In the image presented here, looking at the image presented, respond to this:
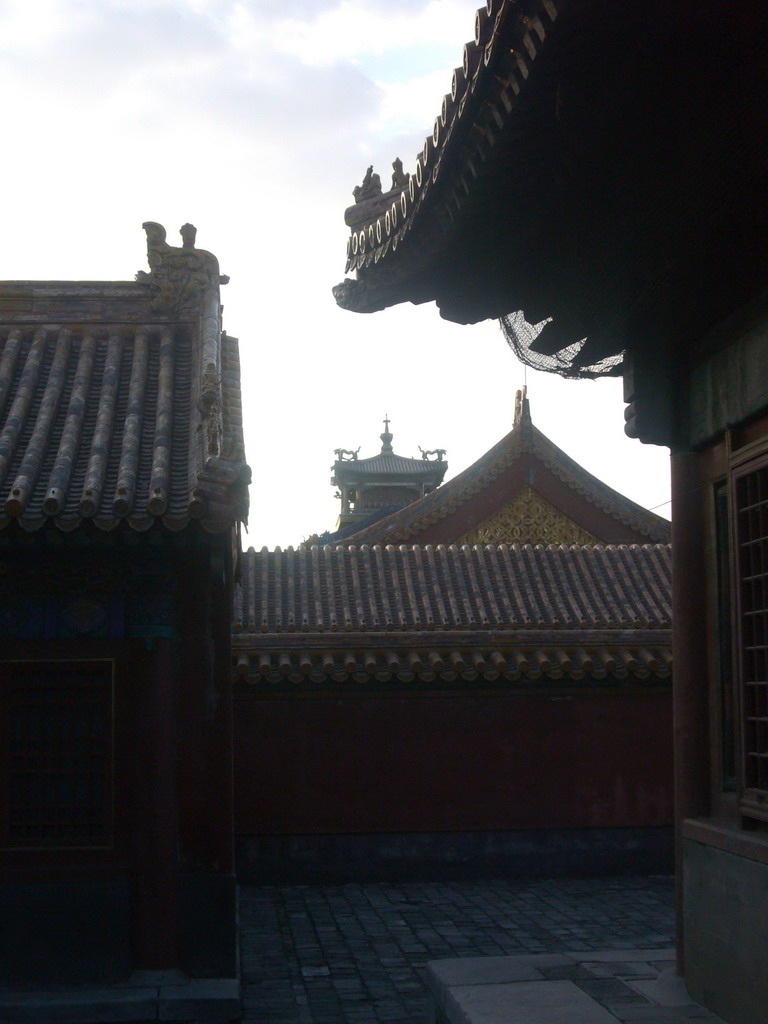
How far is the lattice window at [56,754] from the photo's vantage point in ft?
27.7

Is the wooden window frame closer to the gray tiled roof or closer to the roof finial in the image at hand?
the roof finial

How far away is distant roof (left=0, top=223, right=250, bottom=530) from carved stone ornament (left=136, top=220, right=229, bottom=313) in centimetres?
1

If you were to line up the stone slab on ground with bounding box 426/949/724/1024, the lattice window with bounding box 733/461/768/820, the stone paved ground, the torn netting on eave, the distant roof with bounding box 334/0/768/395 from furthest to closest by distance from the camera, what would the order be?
1. the stone paved ground
2. the torn netting on eave
3. the stone slab on ground with bounding box 426/949/724/1024
4. the lattice window with bounding box 733/461/768/820
5. the distant roof with bounding box 334/0/768/395

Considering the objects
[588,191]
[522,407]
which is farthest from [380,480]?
[588,191]

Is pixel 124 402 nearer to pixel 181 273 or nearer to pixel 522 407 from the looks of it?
pixel 181 273

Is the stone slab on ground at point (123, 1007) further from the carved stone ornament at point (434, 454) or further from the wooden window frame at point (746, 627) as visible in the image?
the carved stone ornament at point (434, 454)

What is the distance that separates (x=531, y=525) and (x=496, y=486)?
961 mm

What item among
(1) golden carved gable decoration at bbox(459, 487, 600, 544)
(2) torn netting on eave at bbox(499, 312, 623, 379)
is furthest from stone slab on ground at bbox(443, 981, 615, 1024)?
(1) golden carved gable decoration at bbox(459, 487, 600, 544)

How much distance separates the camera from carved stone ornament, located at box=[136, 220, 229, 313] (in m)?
11.4

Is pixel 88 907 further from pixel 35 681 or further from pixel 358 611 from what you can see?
pixel 358 611

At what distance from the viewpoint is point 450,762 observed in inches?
586

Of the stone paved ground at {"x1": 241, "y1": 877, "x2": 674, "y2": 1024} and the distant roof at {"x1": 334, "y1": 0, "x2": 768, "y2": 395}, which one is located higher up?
the distant roof at {"x1": 334, "y1": 0, "x2": 768, "y2": 395}

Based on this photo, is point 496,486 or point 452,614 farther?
point 496,486

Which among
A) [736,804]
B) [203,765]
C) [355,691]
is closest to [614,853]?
[355,691]
